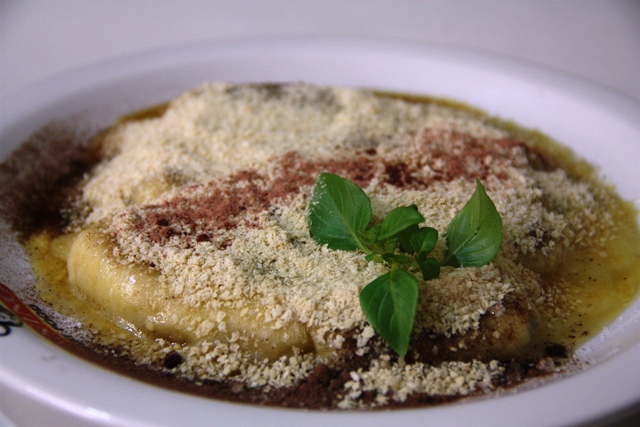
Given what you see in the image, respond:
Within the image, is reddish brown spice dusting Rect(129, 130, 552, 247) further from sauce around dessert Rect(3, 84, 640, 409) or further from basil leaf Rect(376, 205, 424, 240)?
basil leaf Rect(376, 205, 424, 240)

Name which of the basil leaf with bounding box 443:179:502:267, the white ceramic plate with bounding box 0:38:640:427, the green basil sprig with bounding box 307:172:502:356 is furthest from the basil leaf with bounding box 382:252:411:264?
the white ceramic plate with bounding box 0:38:640:427

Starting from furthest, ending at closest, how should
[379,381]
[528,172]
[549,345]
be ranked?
[528,172] → [549,345] → [379,381]

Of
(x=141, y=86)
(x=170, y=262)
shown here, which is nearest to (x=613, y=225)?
(x=170, y=262)

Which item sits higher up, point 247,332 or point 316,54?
point 316,54

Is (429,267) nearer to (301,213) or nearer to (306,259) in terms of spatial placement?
(306,259)

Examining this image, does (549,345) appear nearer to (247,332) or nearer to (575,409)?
(575,409)

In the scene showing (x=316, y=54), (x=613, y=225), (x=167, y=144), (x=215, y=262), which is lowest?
(x=215, y=262)

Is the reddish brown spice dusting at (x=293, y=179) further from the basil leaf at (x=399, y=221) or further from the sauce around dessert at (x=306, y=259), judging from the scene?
the basil leaf at (x=399, y=221)

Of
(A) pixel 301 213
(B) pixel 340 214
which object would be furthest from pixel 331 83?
(B) pixel 340 214
